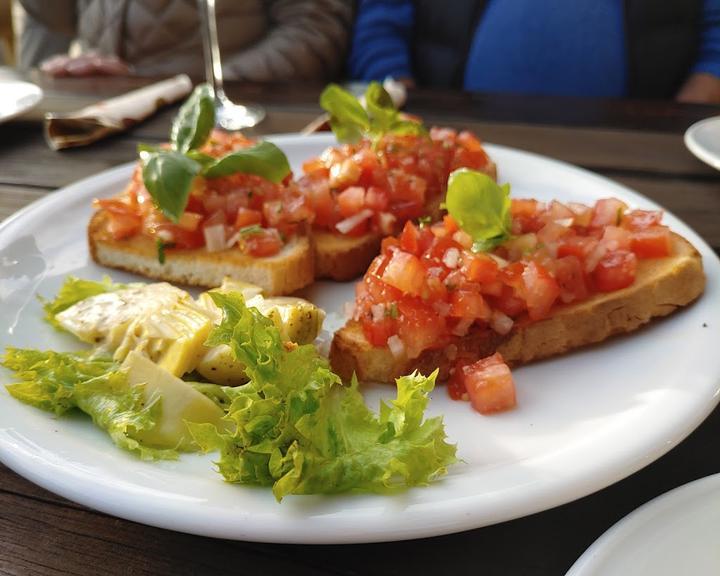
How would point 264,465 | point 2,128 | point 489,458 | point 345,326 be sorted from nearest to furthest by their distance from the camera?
point 264,465
point 489,458
point 345,326
point 2,128

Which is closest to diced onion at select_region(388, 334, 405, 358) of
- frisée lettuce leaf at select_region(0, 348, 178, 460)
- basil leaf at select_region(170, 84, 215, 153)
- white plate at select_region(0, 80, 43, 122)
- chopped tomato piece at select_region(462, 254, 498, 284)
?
chopped tomato piece at select_region(462, 254, 498, 284)

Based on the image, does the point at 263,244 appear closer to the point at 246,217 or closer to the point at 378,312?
the point at 246,217

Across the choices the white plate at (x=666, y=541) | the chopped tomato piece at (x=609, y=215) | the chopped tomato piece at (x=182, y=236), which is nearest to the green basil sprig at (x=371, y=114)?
the chopped tomato piece at (x=182, y=236)

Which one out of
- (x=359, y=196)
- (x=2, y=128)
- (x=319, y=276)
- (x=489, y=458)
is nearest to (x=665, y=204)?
(x=359, y=196)

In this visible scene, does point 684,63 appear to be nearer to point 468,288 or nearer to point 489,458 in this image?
point 468,288

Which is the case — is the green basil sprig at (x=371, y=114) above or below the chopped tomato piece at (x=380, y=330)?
above

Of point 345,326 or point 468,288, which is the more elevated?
point 468,288

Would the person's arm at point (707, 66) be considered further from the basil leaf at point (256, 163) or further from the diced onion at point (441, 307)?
the diced onion at point (441, 307)
